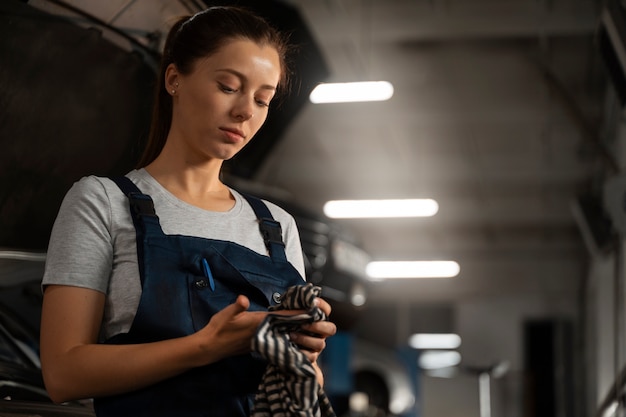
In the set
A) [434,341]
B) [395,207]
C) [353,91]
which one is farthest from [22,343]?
[434,341]

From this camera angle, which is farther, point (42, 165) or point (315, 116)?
point (315, 116)

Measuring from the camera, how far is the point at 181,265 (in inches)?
46.6

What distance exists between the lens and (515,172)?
513 inches

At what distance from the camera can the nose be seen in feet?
4.06

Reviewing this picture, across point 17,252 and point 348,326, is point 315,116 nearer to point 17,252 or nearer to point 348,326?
point 348,326

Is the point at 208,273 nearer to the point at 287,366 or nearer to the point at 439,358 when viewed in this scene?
the point at 287,366

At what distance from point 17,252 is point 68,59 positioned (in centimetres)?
42

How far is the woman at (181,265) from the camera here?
3.61 ft

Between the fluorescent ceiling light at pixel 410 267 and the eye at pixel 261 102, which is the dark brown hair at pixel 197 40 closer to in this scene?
the eye at pixel 261 102

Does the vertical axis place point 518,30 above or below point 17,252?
above

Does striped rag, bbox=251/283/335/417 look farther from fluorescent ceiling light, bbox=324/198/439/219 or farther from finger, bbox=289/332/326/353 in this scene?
fluorescent ceiling light, bbox=324/198/439/219

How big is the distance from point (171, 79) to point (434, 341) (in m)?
20.8

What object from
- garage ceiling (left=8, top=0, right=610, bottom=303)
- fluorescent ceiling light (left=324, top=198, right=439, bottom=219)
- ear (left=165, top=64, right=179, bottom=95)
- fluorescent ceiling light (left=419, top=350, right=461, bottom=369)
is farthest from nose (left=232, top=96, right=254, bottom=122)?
fluorescent ceiling light (left=419, top=350, right=461, bottom=369)

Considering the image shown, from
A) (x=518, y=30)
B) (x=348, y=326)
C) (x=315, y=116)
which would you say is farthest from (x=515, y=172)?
(x=348, y=326)
